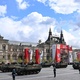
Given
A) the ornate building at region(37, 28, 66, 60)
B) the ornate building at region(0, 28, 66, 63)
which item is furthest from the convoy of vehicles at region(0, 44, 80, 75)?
the ornate building at region(37, 28, 66, 60)

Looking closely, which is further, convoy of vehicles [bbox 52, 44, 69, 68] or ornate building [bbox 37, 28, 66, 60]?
ornate building [bbox 37, 28, 66, 60]

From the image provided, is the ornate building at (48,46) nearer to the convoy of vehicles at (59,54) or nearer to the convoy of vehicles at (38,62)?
the convoy of vehicles at (59,54)

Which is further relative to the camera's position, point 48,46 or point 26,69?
point 48,46

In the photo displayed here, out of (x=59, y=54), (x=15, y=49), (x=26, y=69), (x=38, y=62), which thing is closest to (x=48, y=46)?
(x=15, y=49)

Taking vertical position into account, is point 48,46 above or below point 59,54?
above

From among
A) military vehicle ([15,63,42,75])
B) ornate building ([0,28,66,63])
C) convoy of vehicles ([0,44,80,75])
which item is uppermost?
ornate building ([0,28,66,63])

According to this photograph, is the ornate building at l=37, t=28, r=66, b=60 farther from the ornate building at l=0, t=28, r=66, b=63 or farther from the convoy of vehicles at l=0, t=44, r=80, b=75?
the convoy of vehicles at l=0, t=44, r=80, b=75

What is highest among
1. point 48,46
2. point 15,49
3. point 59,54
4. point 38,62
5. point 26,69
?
point 48,46

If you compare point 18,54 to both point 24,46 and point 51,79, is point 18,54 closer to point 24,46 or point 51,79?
point 24,46

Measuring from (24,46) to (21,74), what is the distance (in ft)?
214

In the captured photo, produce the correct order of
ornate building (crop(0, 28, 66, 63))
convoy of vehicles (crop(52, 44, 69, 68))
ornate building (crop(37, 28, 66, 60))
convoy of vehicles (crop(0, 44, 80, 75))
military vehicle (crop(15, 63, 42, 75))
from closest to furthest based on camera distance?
military vehicle (crop(15, 63, 42, 75)) → convoy of vehicles (crop(0, 44, 80, 75)) → convoy of vehicles (crop(52, 44, 69, 68)) → ornate building (crop(0, 28, 66, 63)) → ornate building (crop(37, 28, 66, 60))

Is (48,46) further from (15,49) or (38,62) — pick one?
(38,62)

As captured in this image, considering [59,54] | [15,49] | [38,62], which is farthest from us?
Answer: [15,49]

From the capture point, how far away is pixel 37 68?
4431 centimetres
